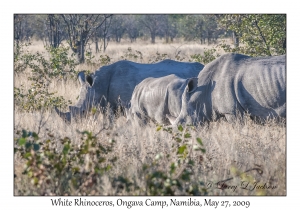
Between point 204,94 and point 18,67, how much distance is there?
888cm

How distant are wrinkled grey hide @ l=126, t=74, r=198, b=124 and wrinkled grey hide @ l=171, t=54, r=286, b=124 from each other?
158 millimetres

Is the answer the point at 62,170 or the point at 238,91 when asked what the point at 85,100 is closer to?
the point at 238,91

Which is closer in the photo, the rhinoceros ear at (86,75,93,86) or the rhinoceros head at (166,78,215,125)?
the rhinoceros head at (166,78,215,125)

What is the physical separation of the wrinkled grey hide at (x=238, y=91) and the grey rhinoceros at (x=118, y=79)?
1768 millimetres

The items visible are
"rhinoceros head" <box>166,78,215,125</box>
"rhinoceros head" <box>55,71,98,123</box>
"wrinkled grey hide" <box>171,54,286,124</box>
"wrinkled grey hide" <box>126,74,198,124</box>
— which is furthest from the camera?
"rhinoceros head" <box>55,71,98,123</box>

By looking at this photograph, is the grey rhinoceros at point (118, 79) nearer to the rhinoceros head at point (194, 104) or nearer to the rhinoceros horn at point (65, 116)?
the rhinoceros horn at point (65, 116)

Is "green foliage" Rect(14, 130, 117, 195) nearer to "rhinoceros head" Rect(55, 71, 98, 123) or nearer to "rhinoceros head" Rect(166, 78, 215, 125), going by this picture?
"rhinoceros head" Rect(166, 78, 215, 125)

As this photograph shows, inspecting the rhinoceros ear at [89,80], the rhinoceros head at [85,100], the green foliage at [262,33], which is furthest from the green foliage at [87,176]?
the green foliage at [262,33]

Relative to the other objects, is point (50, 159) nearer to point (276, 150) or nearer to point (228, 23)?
point (276, 150)

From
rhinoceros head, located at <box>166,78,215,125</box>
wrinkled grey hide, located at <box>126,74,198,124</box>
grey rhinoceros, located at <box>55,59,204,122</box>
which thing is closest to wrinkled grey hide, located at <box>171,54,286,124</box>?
rhinoceros head, located at <box>166,78,215,125</box>

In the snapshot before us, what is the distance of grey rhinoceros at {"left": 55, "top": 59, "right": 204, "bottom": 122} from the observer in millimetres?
9289

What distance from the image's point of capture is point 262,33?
13.0 metres

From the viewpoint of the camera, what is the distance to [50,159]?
4.93 m
